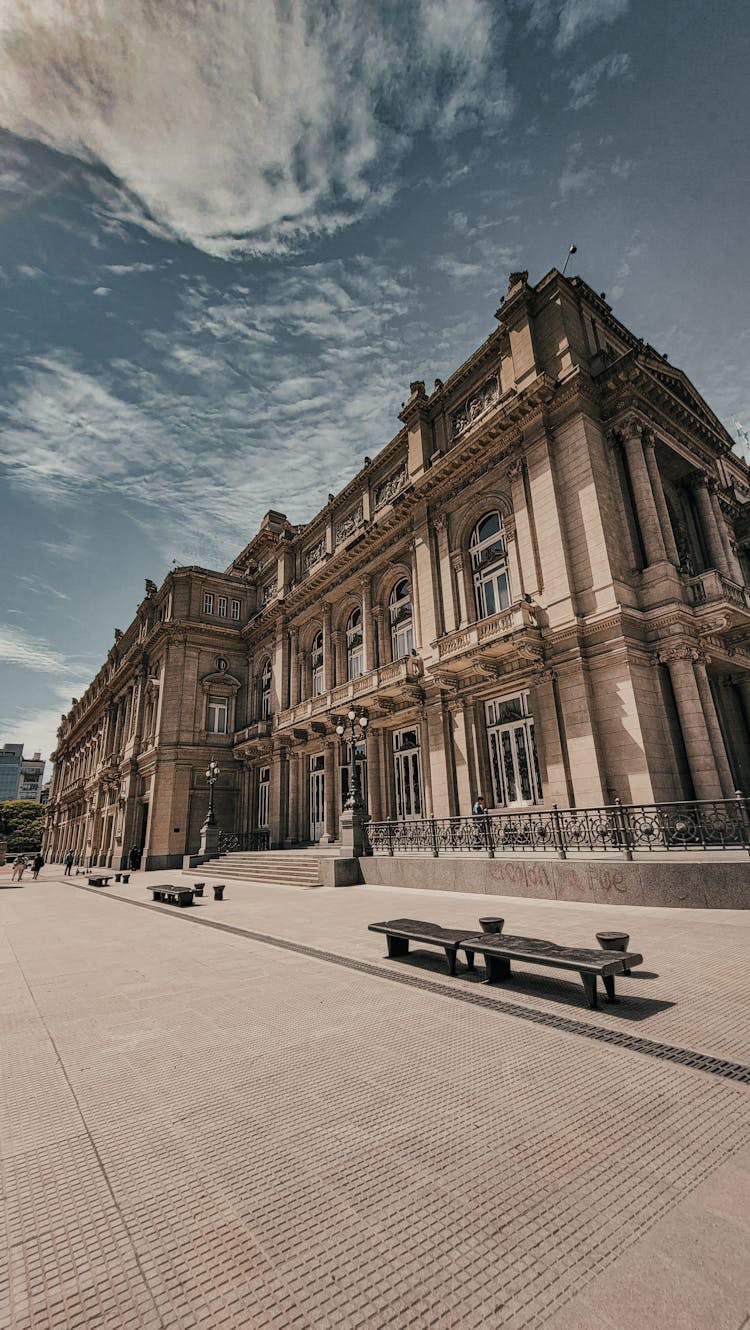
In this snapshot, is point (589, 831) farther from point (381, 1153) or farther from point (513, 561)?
point (381, 1153)

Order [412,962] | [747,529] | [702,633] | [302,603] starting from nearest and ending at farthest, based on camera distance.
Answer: [412,962]
[702,633]
[747,529]
[302,603]

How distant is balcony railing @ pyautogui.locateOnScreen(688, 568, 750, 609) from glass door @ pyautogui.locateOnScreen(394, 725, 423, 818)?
1026cm

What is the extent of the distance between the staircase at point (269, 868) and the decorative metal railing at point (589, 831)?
2.35m

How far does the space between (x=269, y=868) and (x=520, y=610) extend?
1260 cm

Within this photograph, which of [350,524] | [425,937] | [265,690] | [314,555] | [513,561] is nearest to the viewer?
[425,937]

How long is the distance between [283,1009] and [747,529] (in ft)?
88.1

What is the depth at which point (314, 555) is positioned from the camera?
30.7 m

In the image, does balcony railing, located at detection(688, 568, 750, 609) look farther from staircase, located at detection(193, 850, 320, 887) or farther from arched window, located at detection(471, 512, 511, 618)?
staircase, located at detection(193, 850, 320, 887)

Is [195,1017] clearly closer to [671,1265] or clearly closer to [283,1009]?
[283,1009]

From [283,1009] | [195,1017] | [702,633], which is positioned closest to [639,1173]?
[283,1009]

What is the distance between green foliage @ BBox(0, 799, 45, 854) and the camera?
76.4 m

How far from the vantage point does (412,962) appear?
6.37m

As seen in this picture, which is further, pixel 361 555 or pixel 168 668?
pixel 168 668

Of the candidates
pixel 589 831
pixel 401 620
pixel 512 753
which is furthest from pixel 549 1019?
pixel 401 620
